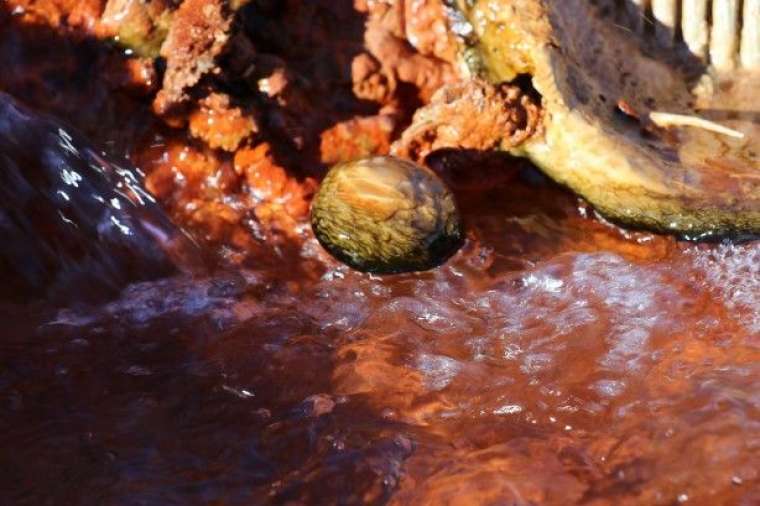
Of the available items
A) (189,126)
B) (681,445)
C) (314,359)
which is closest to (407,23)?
(189,126)

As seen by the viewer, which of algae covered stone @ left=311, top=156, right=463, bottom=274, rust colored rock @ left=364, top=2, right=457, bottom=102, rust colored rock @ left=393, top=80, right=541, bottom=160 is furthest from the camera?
rust colored rock @ left=364, top=2, right=457, bottom=102

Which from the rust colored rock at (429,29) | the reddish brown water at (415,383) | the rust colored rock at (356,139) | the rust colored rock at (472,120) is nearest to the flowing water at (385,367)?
the reddish brown water at (415,383)

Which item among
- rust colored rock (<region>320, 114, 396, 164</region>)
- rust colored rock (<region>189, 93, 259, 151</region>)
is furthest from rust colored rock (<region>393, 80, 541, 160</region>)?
rust colored rock (<region>189, 93, 259, 151</region>)

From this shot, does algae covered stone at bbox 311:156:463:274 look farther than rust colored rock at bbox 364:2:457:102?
No

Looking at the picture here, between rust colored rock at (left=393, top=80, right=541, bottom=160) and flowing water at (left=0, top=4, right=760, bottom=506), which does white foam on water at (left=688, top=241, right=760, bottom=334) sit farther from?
rust colored rock at (left=393, top=80, right=541, bottom=160)

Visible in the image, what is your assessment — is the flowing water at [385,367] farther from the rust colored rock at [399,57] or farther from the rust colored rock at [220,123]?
the rust colored rock at [399,57]

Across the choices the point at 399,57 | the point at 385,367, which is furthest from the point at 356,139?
the point at 385,367
